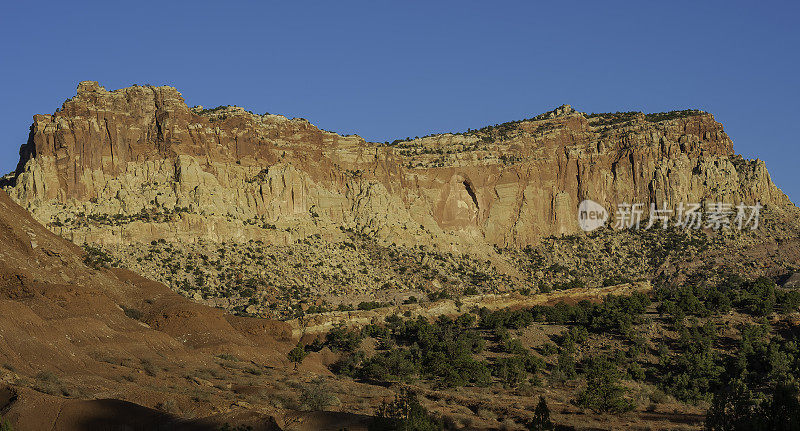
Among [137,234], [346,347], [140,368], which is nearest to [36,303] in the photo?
[140,368]

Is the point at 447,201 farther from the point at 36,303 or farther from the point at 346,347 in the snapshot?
the point at 36,303

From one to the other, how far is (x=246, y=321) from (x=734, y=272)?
57.1 metres

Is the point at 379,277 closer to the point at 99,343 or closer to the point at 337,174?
the point at 337,174

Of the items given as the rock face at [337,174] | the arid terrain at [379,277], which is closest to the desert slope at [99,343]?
the arid terrain at [379,277]

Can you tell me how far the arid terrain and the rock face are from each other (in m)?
0.27

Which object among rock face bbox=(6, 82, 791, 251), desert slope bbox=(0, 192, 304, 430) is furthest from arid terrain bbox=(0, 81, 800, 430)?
rock face bbox=(6, 82, 791, 251)

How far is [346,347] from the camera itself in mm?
62594

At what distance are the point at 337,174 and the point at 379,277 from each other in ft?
63.1

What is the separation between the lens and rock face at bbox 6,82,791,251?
8612cm

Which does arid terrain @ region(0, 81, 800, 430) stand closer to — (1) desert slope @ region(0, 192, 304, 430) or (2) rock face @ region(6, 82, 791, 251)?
(1) desert slope @ region(0, 192, 304, 430)

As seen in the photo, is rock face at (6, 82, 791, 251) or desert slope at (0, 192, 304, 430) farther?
rock face at (6, 82, 791, 251)

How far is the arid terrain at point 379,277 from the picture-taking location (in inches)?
1405

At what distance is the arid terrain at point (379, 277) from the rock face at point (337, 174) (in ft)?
0.88

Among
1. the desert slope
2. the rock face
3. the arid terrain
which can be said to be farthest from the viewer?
the rock face
